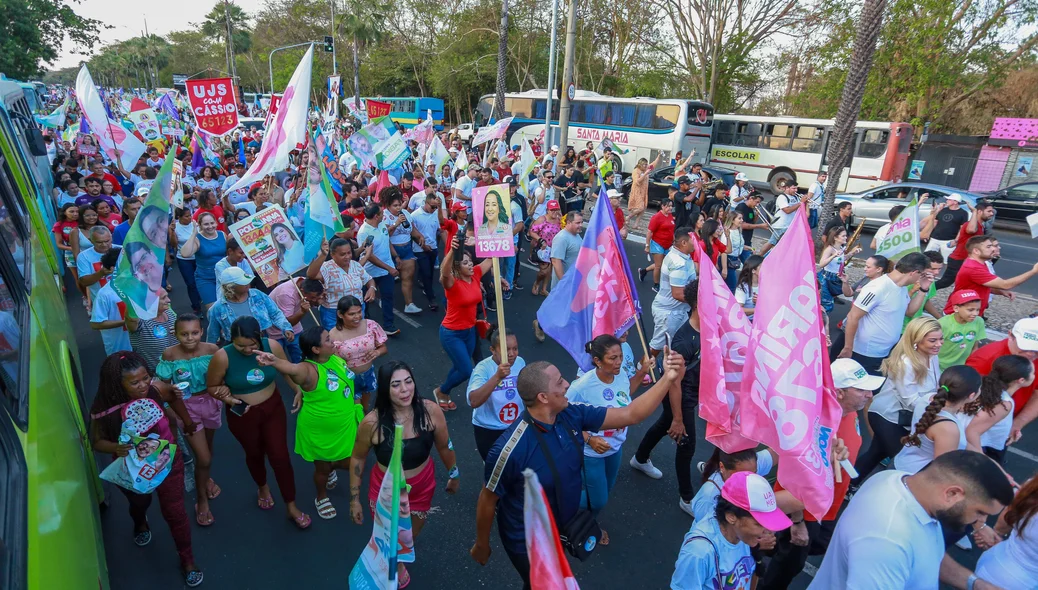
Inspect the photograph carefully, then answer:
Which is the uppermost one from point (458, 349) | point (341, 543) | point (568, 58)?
point (568, 58)

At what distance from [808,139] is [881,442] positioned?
20575mm

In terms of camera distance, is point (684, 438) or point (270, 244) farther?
point (270, 244)

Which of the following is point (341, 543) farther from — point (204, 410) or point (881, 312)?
point (881, 312)

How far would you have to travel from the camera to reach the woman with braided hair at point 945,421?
327cm

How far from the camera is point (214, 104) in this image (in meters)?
9.23

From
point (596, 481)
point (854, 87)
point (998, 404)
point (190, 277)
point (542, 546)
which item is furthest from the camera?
point (854, 87)

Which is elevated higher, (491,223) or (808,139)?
(491,223)

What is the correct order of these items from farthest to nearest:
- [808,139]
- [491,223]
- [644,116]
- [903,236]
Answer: [644,116], [808,139], [903,236], [491,223]

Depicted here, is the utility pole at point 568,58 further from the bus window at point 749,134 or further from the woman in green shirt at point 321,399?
the woman in green shirt at point 321,399

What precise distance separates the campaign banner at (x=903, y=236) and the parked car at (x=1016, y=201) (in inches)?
522

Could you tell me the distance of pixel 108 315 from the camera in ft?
15.1

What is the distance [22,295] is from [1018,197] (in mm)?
21907

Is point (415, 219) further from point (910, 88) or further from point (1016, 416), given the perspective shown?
point (910, 88)

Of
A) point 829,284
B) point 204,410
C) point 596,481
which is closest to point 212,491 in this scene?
point 204,410
